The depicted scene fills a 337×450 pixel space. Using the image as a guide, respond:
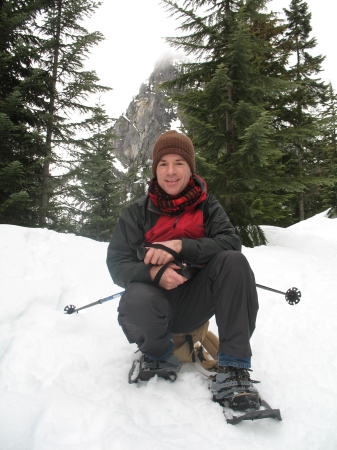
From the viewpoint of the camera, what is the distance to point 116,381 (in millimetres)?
1709

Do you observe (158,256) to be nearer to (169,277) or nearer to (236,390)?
(169,277)

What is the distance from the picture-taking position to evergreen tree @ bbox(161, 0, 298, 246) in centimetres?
662

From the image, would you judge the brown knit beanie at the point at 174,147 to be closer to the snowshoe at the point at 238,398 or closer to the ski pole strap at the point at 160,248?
the ski pole strap at the point at 160,248

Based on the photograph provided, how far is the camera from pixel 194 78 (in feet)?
26.9

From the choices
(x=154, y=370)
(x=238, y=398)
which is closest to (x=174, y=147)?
(x=154, y=370)

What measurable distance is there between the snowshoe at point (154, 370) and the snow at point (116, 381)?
0.04m

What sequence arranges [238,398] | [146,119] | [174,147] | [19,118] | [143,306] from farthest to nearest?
1. [146,119]
2. [19,118]
3. [174,147]
4. [143,306]
5. [238,398]

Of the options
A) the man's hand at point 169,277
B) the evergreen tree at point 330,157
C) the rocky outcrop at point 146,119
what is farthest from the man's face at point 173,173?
the rocky outcrop at point 146,119

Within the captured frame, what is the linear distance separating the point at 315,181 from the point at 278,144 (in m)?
1.50

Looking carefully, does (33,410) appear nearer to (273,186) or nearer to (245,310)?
(245,310)

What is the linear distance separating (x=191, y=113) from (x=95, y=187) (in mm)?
9260

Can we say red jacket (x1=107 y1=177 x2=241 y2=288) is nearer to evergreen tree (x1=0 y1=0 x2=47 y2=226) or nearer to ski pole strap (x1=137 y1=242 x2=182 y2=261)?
ski pole strap (x1=137 y1=242 x2=182 y2=261)

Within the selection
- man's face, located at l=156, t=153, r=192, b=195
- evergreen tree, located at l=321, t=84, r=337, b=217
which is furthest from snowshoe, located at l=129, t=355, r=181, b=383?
evergreen tree, located at l=321, t=84, r=337, b=217

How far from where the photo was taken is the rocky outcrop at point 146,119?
5688cm
